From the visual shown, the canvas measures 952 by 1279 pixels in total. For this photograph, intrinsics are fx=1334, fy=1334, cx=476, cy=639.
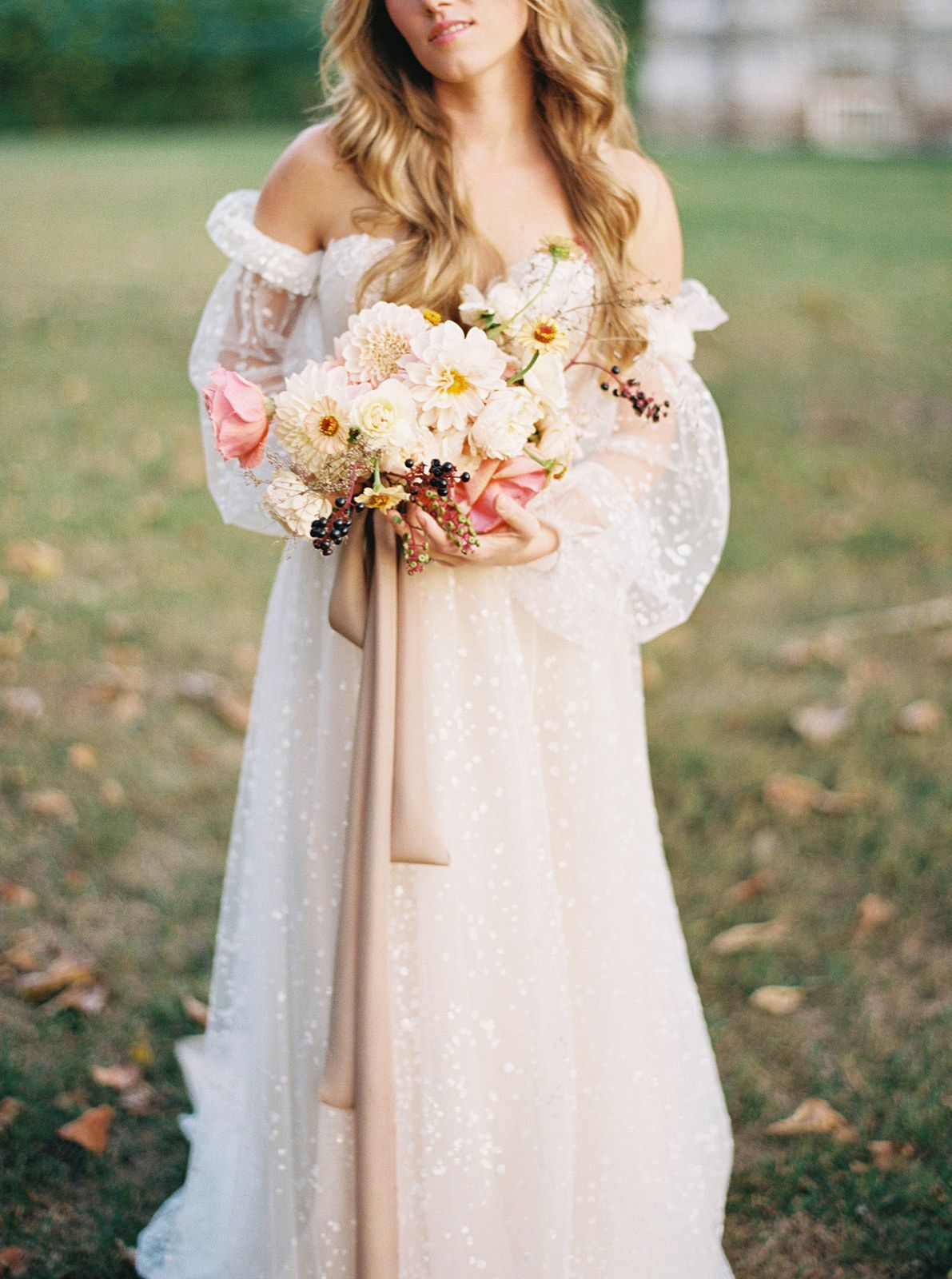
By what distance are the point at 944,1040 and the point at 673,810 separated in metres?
1.19

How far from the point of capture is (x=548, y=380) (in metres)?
2.02

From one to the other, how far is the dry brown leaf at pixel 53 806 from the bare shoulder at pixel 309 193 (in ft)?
7.65

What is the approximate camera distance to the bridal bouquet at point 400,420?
1.91 metres

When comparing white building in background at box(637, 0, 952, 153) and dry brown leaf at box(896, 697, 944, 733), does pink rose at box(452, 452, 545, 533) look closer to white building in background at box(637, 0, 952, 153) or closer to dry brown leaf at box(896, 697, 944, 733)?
dry brown leaf at box(896, 697, 944, 733)

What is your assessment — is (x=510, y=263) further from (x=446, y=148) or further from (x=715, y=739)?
(x=715, y=739)

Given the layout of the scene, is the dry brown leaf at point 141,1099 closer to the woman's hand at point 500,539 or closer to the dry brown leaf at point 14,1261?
the dry brown leaf at point 14,1261

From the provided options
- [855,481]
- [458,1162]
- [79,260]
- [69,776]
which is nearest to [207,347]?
[458,1162]

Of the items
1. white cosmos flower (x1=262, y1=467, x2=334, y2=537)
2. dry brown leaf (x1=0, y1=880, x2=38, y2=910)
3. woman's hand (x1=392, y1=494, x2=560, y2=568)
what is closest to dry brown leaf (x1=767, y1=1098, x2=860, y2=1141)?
woman's hand (x1=392, y1=494, x2=560, y2=568)

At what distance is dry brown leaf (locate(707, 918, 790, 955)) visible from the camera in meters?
3.71

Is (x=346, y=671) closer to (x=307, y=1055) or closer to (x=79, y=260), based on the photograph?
(x=307, y=1055)

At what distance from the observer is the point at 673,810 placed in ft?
14.2

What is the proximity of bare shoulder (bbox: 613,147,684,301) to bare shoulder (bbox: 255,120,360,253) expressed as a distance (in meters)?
0.50

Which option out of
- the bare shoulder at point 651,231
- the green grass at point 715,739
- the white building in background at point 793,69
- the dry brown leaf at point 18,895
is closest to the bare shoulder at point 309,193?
the bare shoulder at point 651,231

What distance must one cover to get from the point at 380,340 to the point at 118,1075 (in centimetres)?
207
